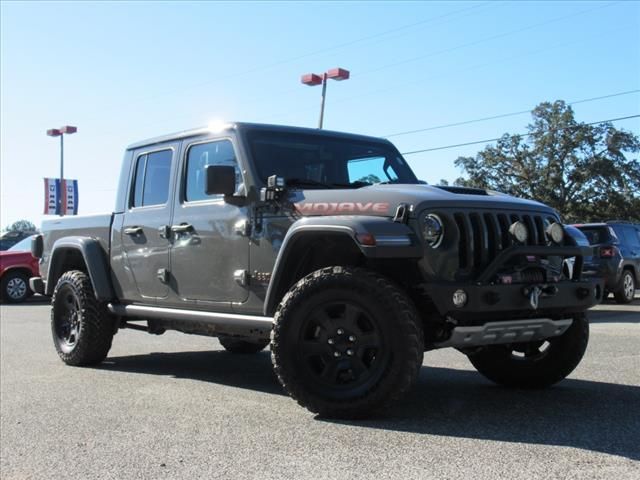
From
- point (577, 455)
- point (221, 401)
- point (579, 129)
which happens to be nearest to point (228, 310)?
point (221, 401)

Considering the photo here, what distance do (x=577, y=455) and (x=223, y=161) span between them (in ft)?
11.2

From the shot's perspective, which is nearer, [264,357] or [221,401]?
[221,401]

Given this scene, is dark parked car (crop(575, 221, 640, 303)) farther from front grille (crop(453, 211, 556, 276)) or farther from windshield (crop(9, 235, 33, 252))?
windshield (crop(9, 235, 33, 252))

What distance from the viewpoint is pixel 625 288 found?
14.0m

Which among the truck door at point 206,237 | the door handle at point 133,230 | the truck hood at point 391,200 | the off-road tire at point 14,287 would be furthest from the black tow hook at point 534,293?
the off-road tire at point 14,287

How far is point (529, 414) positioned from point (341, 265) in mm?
1558

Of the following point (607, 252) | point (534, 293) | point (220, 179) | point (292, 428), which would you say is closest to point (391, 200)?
point (534, 293)

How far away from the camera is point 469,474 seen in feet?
11.0

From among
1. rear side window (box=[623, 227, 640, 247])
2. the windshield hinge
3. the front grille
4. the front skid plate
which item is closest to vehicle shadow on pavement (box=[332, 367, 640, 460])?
the front skid plate

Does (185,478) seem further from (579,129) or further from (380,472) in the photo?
(579,129)

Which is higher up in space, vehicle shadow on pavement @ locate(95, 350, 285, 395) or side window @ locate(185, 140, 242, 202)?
side window @ locate(185, 140, 242, 202)

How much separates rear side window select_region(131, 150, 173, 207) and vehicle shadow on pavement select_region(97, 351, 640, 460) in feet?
5.36

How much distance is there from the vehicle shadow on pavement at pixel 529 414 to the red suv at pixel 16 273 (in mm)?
14167

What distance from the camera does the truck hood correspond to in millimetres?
4449
